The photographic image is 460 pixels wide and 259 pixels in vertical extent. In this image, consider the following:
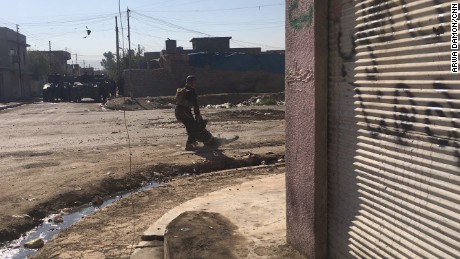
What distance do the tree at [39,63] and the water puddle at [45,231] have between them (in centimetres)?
6133

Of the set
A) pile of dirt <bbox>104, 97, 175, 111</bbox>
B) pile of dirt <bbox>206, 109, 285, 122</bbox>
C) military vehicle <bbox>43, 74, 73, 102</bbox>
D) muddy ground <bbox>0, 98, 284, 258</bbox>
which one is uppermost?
military vehicle <bbox>43, 74, 73, 102</bbox>

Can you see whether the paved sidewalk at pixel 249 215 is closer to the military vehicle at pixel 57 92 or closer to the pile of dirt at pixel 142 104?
the pile of dirt at pixel 142 104

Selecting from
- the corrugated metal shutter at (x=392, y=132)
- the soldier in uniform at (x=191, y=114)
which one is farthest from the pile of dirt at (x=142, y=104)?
the corrugated metal shutter at (x=392, y=132)

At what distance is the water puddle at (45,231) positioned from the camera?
509 centimetres

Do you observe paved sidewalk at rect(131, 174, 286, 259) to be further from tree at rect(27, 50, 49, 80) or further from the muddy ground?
tree at rect(27, 50, 49, 80)

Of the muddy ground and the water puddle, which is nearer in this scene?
the water puddle

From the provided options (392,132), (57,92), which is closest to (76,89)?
(57,92)

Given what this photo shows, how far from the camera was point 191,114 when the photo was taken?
10.5 metres

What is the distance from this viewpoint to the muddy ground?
6.27 m

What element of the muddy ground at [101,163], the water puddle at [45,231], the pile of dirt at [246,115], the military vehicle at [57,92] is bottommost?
the water puddle at [45,231]

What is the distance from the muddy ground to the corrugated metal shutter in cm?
285

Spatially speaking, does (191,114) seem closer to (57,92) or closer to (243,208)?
(243,208)

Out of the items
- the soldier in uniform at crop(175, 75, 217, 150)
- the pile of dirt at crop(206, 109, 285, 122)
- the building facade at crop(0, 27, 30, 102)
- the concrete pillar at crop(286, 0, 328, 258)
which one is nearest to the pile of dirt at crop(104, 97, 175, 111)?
the pile of dirt at crop(206, 109, 285, 122)

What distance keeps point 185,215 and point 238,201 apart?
2.68 ft
